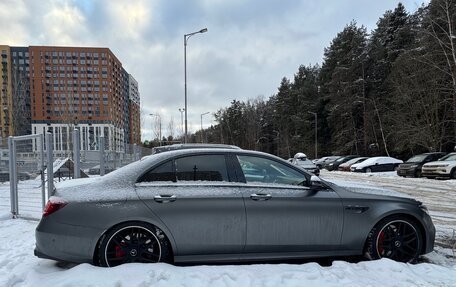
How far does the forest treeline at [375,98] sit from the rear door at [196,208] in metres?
27.7

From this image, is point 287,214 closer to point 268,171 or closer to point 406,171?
point 268,171

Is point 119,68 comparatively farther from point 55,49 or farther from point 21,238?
point 21,238

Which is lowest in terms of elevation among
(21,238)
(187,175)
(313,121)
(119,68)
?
(21,238)

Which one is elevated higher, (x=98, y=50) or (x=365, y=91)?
(x=98, y=50)

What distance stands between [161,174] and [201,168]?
1.69 feet

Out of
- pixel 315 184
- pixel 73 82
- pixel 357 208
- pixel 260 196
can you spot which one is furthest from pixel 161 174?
pixel 73 82

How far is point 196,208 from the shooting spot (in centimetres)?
433

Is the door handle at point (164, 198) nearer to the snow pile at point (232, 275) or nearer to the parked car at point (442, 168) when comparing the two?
the snow pile at point (232, 275)

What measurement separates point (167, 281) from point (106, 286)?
2.01 ft

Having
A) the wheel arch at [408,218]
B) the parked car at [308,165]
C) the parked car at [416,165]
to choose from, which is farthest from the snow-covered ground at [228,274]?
the parked car at [416,165]

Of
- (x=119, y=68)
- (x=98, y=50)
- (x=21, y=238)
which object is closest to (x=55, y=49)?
(x=98, y=50)

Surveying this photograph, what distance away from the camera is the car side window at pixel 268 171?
15.5ft

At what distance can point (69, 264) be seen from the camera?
4.55 metres

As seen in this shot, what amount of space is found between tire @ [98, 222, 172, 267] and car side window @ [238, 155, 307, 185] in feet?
4.51
